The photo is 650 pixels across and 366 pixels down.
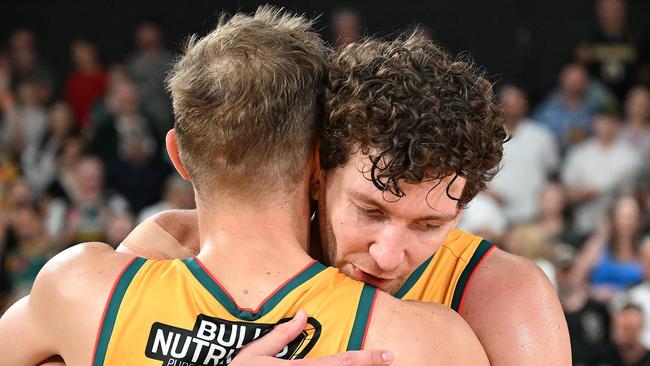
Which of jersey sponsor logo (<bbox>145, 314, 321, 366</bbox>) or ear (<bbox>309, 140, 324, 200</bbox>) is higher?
ear (<bbox>309, 140, 324, 200</bbox>)

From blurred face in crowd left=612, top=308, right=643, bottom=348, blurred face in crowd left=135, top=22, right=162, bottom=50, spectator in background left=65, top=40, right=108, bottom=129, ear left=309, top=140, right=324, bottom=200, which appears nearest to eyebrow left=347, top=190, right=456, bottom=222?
ear left=309, top=140, right=324, bottom=200

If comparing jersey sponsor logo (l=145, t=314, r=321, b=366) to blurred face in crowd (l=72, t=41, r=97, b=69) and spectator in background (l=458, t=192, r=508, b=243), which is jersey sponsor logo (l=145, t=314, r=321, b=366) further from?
blurred face in crowd (l=72, t=41, r=97, b=69)

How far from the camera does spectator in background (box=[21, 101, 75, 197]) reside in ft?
35.0

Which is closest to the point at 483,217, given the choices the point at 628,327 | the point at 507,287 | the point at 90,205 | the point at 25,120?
the point at 628,327

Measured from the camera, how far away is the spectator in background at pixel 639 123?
918 cm

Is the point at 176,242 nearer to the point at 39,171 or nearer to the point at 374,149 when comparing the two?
the point at 374,149

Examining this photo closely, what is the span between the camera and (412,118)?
2488mm

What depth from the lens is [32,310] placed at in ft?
8.36

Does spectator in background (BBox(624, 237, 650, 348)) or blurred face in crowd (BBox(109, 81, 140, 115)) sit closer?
spectator in background (BBox(624, 237, 650, 348))

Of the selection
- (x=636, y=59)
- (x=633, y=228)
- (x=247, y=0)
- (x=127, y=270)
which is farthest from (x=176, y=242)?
(x=636, y=59)

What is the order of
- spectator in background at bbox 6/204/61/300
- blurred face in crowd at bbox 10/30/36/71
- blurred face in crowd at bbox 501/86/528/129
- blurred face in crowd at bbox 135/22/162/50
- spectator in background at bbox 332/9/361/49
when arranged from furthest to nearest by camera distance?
blurred face in crowd at bbox 10/30/36/71, blurred face in crowd at bbox 135/22/162/50, spectator in background at bbox 332/9/361/49, blurred face in crowd at bbox 501/86/528/129, spectator in background at bbox 6/204/61/300

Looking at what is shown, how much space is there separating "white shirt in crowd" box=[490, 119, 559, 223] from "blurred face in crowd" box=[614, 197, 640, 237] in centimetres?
93

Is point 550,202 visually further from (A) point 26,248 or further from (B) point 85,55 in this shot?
(B) point 85,55

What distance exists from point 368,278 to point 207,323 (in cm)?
46
